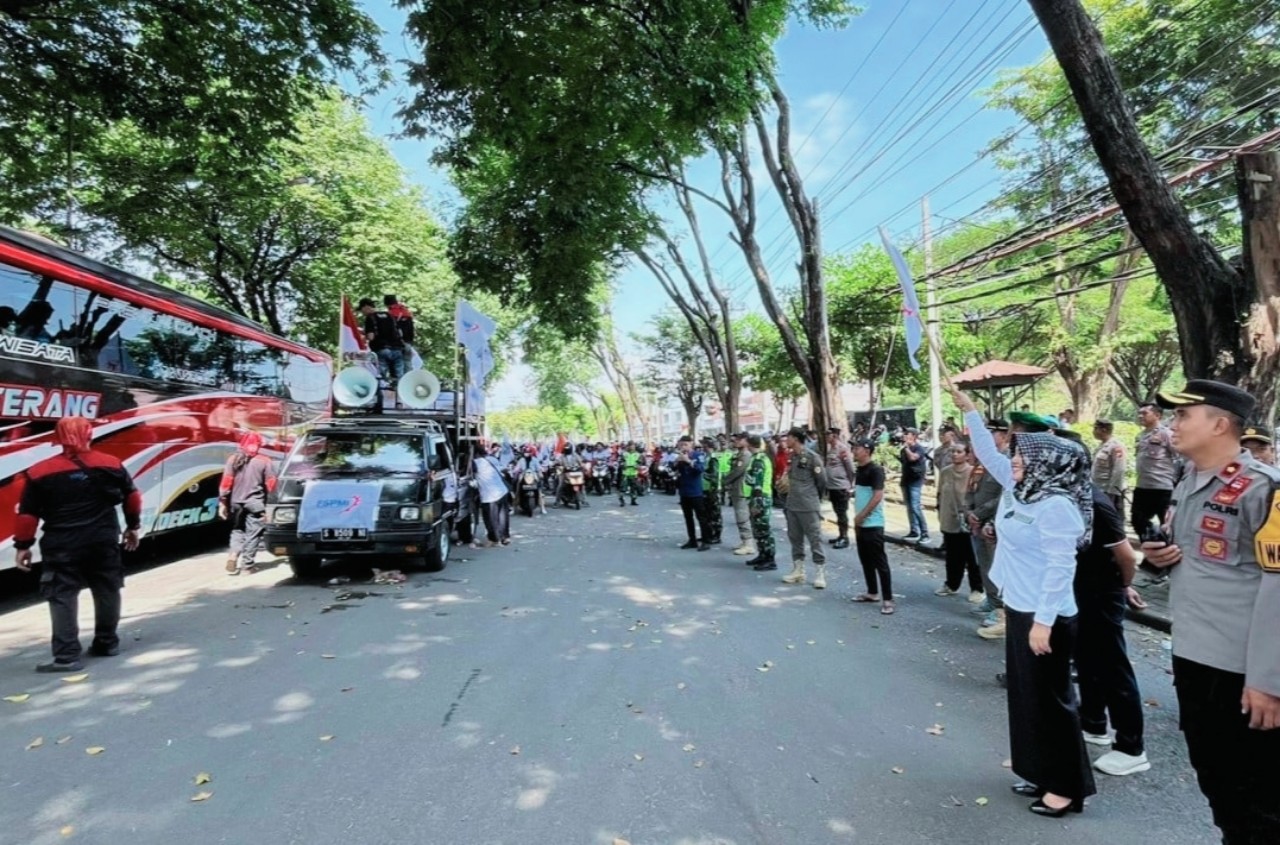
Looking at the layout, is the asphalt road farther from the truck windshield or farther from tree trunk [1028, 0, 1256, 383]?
tree trunk [1028, 0, 1256, 383]

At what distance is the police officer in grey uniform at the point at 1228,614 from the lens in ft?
7.32

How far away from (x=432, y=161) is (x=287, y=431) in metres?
7.39

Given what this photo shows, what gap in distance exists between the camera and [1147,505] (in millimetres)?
8195

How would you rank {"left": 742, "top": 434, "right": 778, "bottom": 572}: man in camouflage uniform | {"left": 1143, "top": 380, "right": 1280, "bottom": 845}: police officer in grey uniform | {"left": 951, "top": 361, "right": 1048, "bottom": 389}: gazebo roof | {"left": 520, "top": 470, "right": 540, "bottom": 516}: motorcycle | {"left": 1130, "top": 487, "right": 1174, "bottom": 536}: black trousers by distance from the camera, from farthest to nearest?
{"left": 520, "top": 470, "right": 540, "bottom": 516}: motorcycle
{"left": 951, "top": 361, "right": 1048, "bottom": 389}: gazebo roof
{"left": 742, "top": 434, "right": 778, "bottom": 572}: man in camouflage uniform
{"left": 1130, "top": 487, "right": 1174, "bottom": 536}: black trousers
{"left": 1143, "top": 380, "right": 1280, "bottom": 845}: police officer in grey uniform

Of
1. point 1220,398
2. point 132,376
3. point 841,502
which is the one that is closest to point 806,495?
point 841,502

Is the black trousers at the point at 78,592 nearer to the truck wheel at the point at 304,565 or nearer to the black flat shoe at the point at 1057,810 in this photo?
the truck wheel at the point at 304,565

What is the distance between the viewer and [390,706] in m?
4.36

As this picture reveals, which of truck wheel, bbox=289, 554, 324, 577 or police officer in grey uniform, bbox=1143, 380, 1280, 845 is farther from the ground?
police officer in grey uniform, bbox=1143, 380, 1280, 845

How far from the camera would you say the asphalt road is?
308 cm

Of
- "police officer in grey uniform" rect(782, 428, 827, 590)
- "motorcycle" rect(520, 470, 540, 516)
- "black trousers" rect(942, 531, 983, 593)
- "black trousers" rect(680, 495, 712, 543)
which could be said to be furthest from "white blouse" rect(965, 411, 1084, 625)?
"motorcycle" rect(520, 470, 540, 516)

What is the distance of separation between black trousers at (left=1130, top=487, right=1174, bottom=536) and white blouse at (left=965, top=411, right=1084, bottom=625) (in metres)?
6.07

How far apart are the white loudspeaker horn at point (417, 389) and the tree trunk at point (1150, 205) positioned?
9.38 metres

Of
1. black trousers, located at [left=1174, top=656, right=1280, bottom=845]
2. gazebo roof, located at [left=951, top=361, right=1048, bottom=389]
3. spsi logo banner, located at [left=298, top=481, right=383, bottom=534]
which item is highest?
gazebo roof, located at [left=951, top=361, right=1048, bottom=389]

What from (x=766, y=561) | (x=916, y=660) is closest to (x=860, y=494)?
(x=766, y=561)
